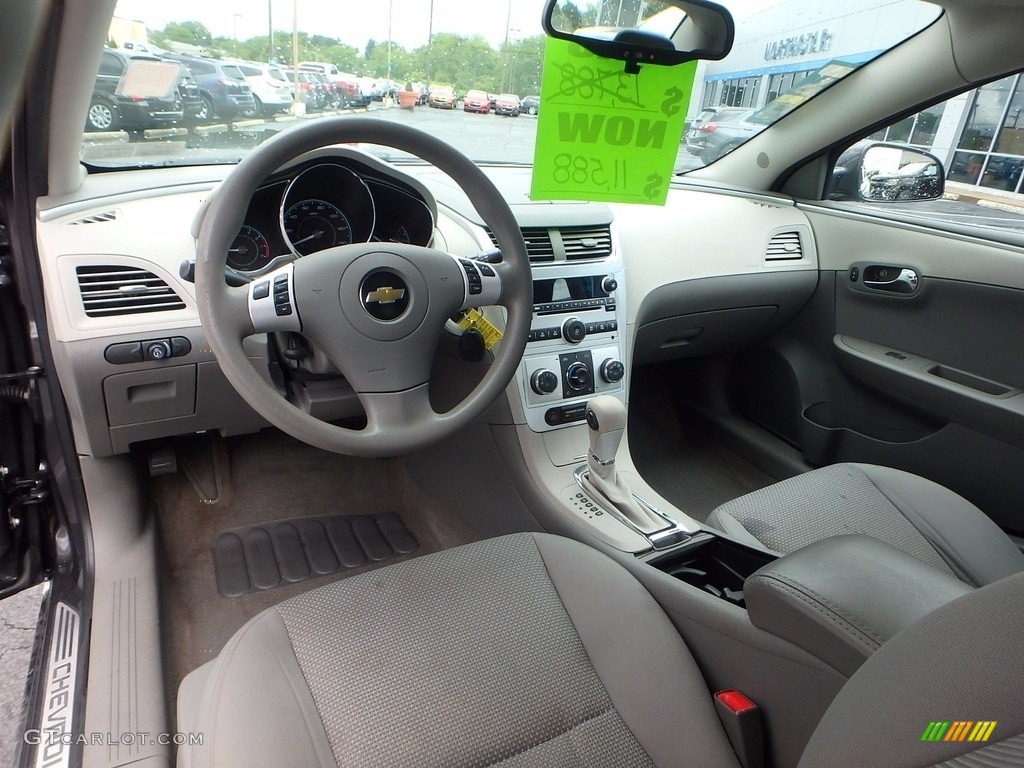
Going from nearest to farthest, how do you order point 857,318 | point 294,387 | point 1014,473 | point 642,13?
point 642,13
point 294,387
point 1014,473
point 857,318

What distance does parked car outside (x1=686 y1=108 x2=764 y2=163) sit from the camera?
85.0 inches

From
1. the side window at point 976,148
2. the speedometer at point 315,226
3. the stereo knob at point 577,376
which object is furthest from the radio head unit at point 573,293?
the side window at point 976,148

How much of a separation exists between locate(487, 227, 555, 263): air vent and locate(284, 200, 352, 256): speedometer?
464mm

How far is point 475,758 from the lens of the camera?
0.90 meters

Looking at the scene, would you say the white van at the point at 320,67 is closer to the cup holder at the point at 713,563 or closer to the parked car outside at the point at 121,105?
the parked car outside at the point at 121,105

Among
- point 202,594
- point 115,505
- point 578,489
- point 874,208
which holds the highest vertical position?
point 874,208

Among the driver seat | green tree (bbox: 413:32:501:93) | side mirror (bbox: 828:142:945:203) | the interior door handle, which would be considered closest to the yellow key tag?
the driver seat

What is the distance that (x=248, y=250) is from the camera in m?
1.41

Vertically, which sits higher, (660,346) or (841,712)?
(841,712)

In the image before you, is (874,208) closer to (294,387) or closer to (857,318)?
(857,318)

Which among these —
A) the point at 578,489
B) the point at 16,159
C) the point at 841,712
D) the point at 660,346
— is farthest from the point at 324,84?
the point at 841,712

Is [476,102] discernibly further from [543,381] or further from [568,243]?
[543,381]

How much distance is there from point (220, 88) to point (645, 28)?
39.4 inches

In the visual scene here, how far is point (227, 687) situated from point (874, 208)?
237 cm
